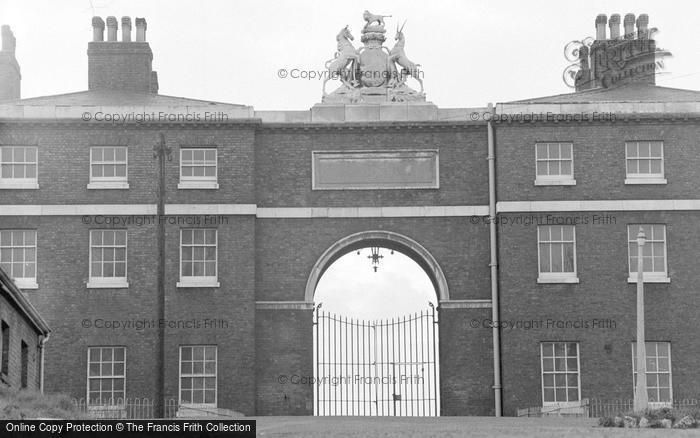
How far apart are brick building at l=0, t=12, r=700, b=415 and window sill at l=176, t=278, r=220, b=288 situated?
61mm

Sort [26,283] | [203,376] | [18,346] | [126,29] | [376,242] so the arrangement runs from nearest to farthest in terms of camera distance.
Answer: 1. [18,346]
2. [203,376]
3. [26,283]
4. [376,242]
5. [126,29]

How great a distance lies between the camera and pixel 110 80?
54875mm

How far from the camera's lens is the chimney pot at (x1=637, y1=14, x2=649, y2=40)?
56.0 m

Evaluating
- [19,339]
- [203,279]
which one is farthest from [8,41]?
[19,339]

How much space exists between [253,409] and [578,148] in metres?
12.9

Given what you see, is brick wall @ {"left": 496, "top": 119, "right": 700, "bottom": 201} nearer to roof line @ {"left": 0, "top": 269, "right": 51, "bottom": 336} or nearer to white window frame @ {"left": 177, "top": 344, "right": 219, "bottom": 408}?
white window frame @ {"left": 177, "top": 344, "right": 219, "bottom": 408}

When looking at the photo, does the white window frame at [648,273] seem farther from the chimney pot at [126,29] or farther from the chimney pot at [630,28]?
the chimney pot at [126,29]

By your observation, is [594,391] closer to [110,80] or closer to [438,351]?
[438,351]

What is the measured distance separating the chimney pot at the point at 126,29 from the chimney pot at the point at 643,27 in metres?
17.1

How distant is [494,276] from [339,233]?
16.4 feet

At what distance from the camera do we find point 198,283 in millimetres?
50781

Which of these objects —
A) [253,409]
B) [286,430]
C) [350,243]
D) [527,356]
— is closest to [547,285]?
[527,356]
